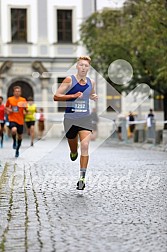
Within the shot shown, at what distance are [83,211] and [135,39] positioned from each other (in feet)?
73.1

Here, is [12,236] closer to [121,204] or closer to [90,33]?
[121,204]

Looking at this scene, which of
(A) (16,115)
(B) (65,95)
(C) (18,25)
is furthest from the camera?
(C) (18,25)

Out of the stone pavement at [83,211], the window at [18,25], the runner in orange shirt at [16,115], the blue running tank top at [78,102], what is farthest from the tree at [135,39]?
the blue running tank top at [78,102]

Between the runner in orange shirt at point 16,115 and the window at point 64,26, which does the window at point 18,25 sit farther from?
the runner in orange shirt at point 16,115

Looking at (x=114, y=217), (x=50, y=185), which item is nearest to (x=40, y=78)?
(x=50, y=185)

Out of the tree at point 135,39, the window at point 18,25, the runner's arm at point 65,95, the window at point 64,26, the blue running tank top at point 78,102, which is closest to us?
the runner's arm at point 65,95

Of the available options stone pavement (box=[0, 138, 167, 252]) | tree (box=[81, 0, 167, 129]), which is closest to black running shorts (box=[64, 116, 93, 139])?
stone pavement (box=[0, 138, 167, 252])

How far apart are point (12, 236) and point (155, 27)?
702 inches

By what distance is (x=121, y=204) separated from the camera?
817 cm

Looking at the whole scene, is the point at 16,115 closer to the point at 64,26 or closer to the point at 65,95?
the point at 65,95

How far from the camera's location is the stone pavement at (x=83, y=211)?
5832 mm

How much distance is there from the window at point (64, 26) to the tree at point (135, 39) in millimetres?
5460

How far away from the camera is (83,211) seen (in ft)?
24.8

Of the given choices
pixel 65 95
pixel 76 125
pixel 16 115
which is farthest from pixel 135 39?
pixel 65 95
